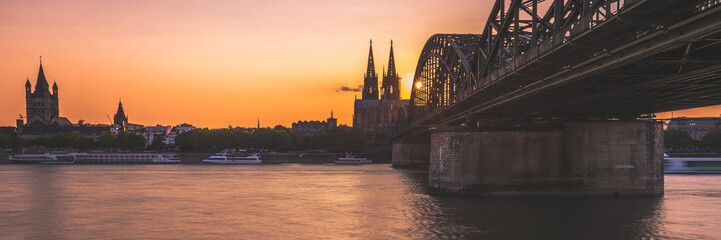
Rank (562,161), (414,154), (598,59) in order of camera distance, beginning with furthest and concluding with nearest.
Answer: (414,154), (562,161), (598,59)

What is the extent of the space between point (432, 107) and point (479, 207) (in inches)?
1539

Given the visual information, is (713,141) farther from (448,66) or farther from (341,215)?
(341,215)

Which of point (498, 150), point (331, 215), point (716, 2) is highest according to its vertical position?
point (716, 2)

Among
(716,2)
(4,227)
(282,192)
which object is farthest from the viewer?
(282,192)

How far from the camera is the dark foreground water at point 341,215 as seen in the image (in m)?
30.6

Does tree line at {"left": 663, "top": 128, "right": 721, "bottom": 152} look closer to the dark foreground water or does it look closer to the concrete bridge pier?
the dark foreground water

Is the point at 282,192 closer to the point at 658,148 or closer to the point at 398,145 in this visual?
the point at 658,148

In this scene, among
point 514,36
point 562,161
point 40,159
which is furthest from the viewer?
point 40,159

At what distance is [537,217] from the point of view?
1378 inches

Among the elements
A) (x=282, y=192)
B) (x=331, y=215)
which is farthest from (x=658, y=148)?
(x=282, y=192)

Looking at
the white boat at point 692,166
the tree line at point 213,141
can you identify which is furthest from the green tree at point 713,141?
the tree line at point 213,141

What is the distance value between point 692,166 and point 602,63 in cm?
6576

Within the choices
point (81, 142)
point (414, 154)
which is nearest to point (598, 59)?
point (414, 154)

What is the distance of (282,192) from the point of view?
52.6 meters
